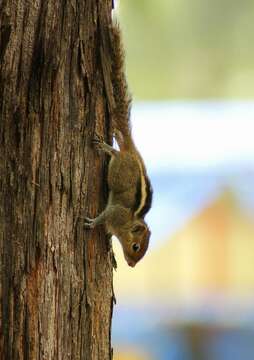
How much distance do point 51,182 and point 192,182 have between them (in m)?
6.44

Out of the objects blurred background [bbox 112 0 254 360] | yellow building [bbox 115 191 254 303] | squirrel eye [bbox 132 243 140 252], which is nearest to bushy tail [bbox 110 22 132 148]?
squirrel eye [bbox 132 243 140 252]

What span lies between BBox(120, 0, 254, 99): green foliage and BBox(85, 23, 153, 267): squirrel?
799 centimetres

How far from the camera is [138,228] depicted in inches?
120

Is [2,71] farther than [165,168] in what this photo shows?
No

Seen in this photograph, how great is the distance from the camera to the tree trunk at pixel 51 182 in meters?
2.23

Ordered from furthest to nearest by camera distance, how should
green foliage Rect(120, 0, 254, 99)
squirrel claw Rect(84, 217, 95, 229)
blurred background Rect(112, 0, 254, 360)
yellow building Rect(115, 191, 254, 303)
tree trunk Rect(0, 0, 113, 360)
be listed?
green foliage Rect(120, 0, 254, 99) < yellow building Rect(115, 191, 254, 303) < blurred background Rect(112, 0, 254, 360) < squirrel claw Rect(84, 217, 95, 229) < tree trunk Rect(0, 0, 113, 360)

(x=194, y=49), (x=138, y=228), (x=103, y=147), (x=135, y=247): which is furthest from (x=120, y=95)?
(x=194, y=49)

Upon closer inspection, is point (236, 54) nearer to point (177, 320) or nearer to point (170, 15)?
point (170, 15)

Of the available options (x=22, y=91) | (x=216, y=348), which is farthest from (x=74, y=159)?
(x=216, y=348)

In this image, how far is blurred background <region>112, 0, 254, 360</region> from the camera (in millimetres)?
7055

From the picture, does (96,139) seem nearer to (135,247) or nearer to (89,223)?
(89,223)

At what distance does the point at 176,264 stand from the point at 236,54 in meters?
4.29

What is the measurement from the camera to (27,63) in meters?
2.23

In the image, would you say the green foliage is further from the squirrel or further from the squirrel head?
the squirrel
